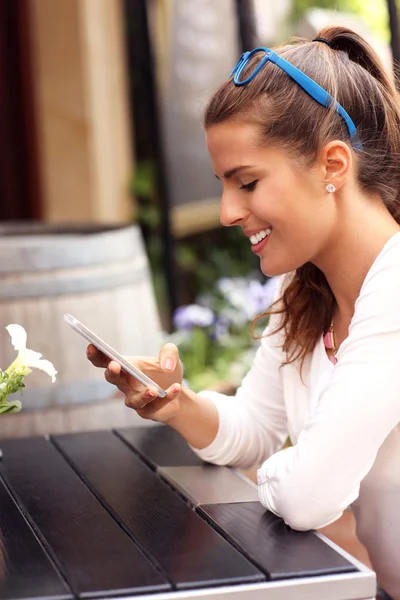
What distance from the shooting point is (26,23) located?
209 inches

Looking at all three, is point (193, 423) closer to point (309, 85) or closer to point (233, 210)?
point (233, 210)

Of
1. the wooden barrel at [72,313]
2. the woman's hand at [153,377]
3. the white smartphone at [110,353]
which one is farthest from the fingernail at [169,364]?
the wooden barrel at [72,313]

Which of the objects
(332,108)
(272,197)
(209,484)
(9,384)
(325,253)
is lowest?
(209,484)

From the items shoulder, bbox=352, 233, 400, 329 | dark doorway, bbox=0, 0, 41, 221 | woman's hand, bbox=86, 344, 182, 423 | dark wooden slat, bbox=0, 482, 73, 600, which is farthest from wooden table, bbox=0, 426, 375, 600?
dark doorway, bbox=0, 0, 41, 221

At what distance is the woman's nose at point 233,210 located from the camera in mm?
1641

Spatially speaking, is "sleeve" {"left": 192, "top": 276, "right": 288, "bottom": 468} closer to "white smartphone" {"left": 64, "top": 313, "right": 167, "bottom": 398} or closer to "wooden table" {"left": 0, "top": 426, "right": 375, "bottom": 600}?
"wooden table" {"left": 0, "top": 426, "right": 375, "bottom": 600}

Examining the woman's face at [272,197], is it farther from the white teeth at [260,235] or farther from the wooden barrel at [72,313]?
the wooden barrel at [72,313]

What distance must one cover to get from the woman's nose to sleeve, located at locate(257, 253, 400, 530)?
29cm

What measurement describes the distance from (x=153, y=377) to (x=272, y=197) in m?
0.41

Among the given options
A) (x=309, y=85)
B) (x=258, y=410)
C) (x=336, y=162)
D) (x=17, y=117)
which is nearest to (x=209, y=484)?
(x=258, y=410)

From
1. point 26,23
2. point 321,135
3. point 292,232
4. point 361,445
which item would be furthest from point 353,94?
point 26,23

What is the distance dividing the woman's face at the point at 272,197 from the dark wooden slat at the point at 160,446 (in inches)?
16.2

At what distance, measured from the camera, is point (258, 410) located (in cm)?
196

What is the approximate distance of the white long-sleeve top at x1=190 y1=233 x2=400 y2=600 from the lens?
1.47m
